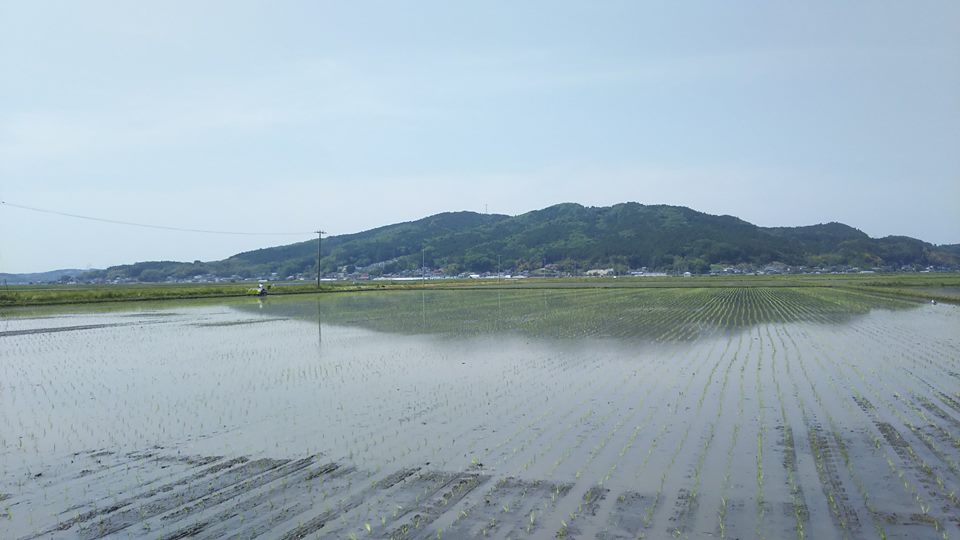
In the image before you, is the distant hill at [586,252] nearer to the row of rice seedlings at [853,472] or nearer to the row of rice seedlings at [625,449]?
the row of rice seedlings at [625,449]

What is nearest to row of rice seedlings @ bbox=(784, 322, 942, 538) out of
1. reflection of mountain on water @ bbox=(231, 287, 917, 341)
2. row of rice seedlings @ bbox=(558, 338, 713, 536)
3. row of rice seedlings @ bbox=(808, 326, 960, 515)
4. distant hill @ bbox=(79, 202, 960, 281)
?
row of rice seedlings @ bbox=(808, 326, 960, 515)

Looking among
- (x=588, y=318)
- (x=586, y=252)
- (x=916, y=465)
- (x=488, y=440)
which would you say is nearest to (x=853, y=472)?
(x=916, y=465)

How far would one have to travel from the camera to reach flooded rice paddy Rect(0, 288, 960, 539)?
5246 mm

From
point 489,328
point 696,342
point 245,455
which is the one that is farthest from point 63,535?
point 489,328

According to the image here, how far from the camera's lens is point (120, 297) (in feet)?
143

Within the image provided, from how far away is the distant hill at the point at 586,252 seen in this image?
15488cm

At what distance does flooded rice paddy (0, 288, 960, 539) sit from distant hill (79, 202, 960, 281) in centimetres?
13475

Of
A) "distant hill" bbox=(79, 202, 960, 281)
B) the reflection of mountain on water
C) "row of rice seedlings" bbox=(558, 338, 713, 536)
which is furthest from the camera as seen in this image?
"distant hill" bbox=(79, 202, 960, 281)

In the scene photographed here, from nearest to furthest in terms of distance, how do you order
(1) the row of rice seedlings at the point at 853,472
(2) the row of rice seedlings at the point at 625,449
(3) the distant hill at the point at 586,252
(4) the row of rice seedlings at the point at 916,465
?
1. (1) the row of rice seedlings at the point at 853,472
2. (2) the row of rice seedlings at the point at 625,449
3. (4) the row of rice seedlings at the point at 916,465
4. (3) the distant hill at the point at 586,252

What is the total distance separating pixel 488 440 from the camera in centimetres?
766

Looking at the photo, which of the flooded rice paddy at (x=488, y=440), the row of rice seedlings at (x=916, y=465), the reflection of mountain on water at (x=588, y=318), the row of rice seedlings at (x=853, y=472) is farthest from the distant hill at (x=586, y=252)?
the row of rice seedlings at (x=853, y=472)

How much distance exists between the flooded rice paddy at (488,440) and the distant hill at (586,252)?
13475 centimetres

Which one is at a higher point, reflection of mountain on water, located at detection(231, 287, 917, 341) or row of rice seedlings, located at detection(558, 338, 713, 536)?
reflection of mountain on water, located at detection(231, 287, 917, 341)

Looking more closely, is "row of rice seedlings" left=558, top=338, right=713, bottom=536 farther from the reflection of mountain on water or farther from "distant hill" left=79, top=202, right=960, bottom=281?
"distant hill" left=79, top=202, right=960, bottom=281
